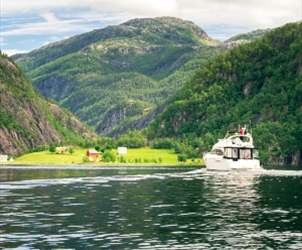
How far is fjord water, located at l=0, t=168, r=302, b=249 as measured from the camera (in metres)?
88.8

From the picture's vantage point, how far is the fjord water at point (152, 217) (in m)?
88.8

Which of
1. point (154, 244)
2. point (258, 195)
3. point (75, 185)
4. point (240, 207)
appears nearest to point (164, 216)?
point (240, 207)

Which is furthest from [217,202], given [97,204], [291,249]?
[291,249]

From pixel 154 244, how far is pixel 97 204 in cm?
4759

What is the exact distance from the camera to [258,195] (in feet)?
494

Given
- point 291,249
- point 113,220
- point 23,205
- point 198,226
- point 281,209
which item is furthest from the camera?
point 23,205

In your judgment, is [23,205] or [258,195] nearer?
[23,205]

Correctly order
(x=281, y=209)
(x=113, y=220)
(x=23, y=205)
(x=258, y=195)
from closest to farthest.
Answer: (x=113, y=220)
(x=281, y=209)
(x=23, y=205)
(x=258, y=195)

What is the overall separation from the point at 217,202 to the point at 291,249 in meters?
52.0

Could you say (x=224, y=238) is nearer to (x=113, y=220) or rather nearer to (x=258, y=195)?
(x=113, y=220)

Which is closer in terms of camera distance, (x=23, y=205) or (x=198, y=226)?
(x=198, y=226)

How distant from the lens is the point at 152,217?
112 metres

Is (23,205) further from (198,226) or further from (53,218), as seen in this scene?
(198,226)

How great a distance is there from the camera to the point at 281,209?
122m
